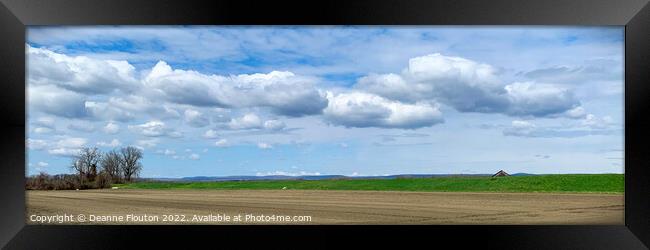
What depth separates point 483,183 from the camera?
57.5 ft

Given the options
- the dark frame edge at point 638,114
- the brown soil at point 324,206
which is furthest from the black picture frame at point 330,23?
the brown soil at point 324,206

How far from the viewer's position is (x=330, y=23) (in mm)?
6613

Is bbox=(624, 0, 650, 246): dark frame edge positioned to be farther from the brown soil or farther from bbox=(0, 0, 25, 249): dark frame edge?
bbox=(0, 0, 25, 249): dark frame edge

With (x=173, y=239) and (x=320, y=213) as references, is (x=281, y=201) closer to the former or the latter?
(x=320, y=213)

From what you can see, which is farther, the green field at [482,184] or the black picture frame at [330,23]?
the green field at [482,184]

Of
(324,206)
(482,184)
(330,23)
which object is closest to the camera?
(330,23)

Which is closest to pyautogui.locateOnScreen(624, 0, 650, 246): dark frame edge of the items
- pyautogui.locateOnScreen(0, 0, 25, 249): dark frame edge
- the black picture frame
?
the black picture frame

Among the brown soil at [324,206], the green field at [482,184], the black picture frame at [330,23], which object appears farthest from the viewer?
the green field at [482,184]

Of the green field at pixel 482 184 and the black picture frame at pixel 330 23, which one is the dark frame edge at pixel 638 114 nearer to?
the black picture frame at pixel 330 23

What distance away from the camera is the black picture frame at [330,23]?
657cm

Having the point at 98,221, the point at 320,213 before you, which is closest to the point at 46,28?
the point at 98,221

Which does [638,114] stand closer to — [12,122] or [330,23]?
[330,23]

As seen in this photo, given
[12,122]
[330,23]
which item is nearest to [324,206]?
[330,23]

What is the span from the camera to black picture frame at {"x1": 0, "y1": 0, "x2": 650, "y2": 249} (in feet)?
21.6
